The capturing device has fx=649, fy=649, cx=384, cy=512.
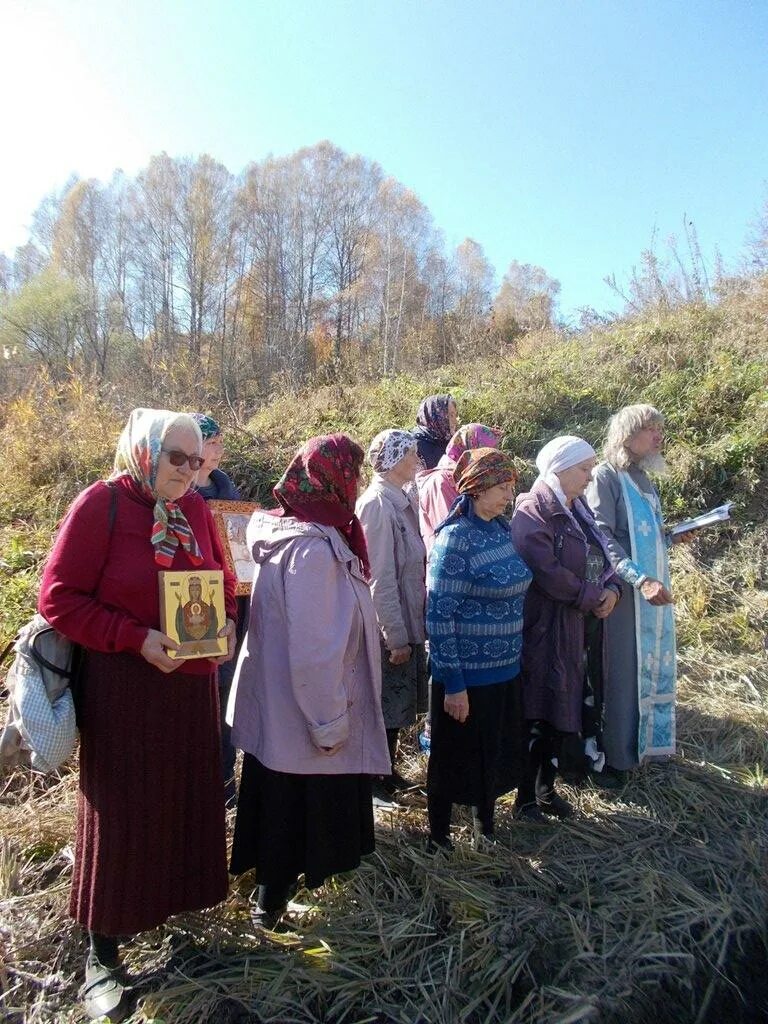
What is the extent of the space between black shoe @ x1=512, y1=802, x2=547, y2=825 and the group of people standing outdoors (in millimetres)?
11

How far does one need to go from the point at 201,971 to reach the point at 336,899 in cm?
59

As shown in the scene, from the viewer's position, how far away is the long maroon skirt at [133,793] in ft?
6.88

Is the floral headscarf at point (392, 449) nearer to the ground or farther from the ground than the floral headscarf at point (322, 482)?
farther from the ground

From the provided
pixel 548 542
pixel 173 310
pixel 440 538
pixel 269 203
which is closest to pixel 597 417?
pixel 548 542

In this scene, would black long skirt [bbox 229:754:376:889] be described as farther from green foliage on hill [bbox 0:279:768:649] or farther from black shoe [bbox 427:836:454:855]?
green foliage on hill [bbox 0:279:768:649]

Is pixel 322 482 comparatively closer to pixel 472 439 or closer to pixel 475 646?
pixel 475 646

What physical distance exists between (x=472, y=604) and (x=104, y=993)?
190cm

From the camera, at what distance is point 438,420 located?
4.61m

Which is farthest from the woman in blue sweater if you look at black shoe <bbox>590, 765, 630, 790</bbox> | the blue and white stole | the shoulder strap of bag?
the shoulder strap of bag

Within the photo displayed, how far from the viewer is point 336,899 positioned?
2.68 metres

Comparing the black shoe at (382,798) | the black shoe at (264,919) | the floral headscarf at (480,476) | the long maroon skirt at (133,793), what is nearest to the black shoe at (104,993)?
the long maroon skirt at (133,793)

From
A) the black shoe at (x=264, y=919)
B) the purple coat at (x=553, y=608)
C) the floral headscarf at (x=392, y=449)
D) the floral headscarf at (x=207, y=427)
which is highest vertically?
the floral headscarf at (x=207, y=427)

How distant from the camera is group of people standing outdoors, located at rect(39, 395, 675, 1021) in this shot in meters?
2.10

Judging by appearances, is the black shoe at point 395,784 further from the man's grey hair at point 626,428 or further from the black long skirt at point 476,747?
the man's grey hair at point 626,428
